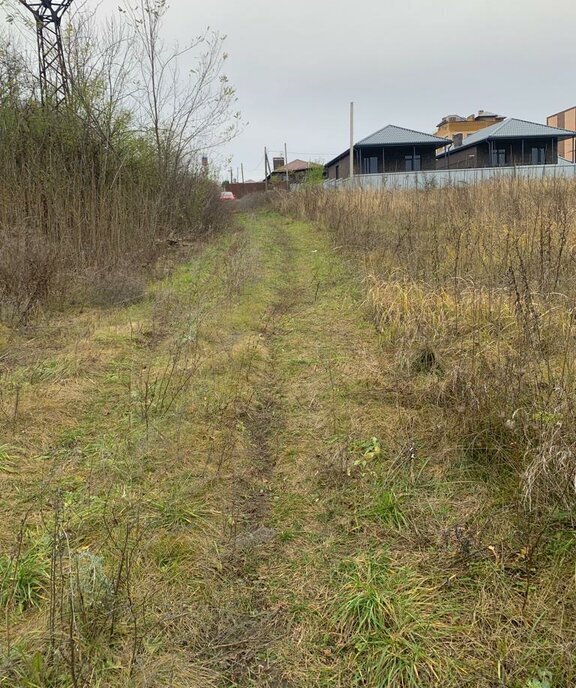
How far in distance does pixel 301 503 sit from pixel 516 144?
3405 cm

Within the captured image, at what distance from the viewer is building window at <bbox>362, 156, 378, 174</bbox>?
32.9 m

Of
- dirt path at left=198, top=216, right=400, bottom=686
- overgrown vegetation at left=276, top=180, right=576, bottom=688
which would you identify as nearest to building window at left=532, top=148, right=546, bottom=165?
overgrown vegetation at left=276, top=180, right=576, bottom=688

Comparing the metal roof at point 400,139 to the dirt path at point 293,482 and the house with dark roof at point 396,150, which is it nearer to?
the house with dark roof at point 396,150

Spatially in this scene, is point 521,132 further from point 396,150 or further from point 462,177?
point 462,177

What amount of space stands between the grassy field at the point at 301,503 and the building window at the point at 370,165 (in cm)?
3056

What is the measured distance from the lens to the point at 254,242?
1180 centimetres

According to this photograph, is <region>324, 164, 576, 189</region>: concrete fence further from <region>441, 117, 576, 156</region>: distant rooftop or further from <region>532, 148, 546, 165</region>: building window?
<region>532, 148, 546, 165</region>: building window

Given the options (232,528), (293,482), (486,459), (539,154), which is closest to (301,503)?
(293,482)

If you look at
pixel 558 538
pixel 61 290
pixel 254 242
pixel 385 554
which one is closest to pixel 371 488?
pixel 385 554

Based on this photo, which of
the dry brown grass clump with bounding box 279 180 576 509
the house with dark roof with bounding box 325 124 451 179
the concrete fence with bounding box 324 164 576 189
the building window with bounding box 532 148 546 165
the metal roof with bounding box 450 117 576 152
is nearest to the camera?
the dry brown grass clump with bounding box 279 180 576 509

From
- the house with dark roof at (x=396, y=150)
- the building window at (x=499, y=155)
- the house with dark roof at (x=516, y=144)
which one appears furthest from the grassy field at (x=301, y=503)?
the building window at (x=499, y=155)

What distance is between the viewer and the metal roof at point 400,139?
3134 cm

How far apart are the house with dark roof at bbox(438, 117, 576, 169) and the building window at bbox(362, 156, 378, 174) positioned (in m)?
5.04

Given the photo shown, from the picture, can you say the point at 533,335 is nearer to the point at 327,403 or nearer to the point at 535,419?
the point at 535,419
